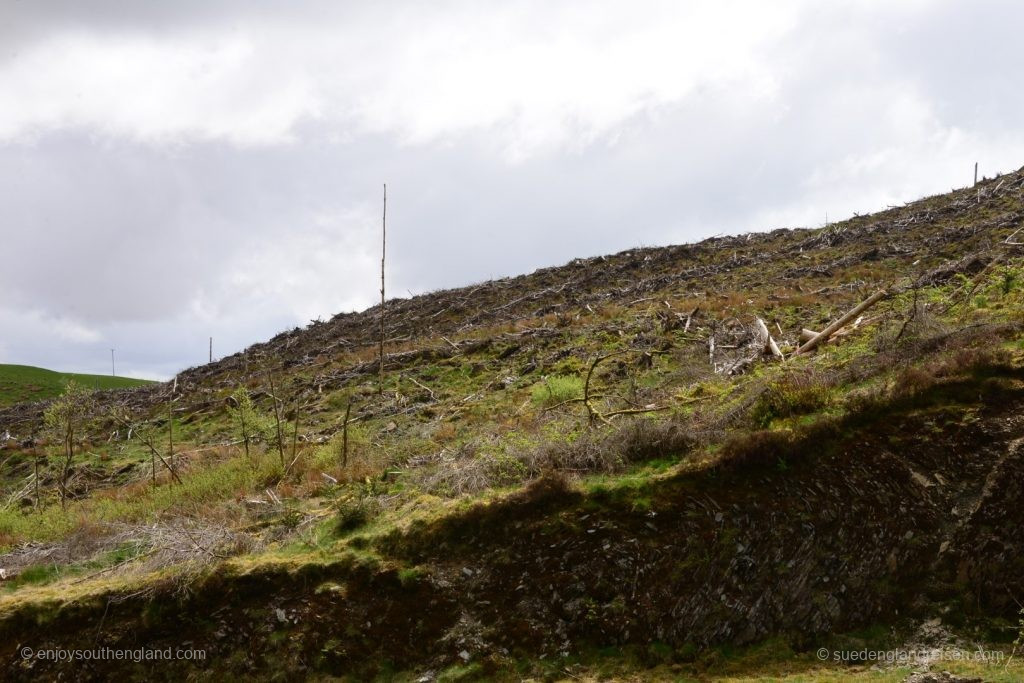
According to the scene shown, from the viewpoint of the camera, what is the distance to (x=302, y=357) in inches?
1113

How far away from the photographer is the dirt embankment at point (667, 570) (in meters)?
5.97

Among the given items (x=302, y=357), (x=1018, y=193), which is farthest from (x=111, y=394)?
(x=1018, y=193)

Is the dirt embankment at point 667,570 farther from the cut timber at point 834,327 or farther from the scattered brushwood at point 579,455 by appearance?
the cut timber at point 834,327

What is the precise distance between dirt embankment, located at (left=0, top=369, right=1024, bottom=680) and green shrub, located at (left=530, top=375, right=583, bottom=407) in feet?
17.7

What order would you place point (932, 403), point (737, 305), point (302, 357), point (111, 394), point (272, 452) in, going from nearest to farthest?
point (932, 403)
point (272, 452)
point (737, 305)
point (302, 357)
point (111, 394)

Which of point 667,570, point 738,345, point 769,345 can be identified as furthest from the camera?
point 738,345

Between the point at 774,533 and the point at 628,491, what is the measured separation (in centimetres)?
150

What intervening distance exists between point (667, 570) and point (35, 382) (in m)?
53.8

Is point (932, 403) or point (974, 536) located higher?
point (932, 403)

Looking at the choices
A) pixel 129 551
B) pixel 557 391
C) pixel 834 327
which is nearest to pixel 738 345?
pixel 834 327

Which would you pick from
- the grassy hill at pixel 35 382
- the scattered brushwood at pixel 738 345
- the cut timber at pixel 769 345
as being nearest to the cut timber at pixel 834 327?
the cut timber at pixel 769 345

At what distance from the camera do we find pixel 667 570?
625cm

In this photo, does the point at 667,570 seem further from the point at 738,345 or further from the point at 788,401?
the point at 738,345

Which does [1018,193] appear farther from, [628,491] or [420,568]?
[420,568]
